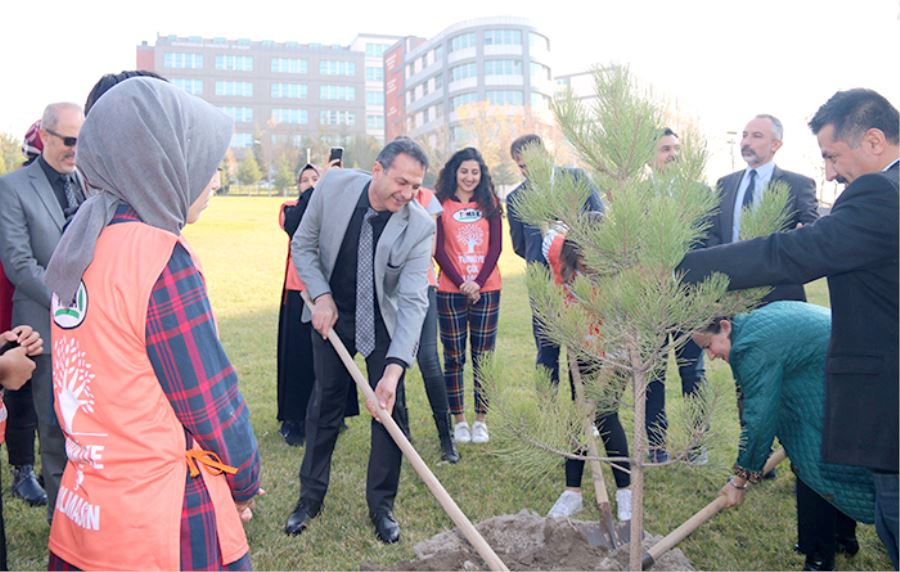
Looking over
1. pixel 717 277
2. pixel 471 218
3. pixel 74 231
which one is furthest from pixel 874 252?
pixel 471 218

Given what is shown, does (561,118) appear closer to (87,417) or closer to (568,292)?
(568,292)

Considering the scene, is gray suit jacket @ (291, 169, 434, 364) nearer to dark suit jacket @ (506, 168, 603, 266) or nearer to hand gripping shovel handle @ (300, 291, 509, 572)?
hand gripping shovel handle @ (300, 291, 509, 572)

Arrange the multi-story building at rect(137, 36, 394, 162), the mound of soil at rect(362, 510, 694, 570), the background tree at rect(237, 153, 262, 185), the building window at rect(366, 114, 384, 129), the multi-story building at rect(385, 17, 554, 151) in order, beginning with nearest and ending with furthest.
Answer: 1. the mound of soil at rect(362, 510, 694, 570)
2. the background tree at rect(237, 153, 262, 185)
3. the multi-story building at rect(385, 17, 554, 151)
4. the multi-story building at rect(137, 36, 394, 162)
5. the building window at rect(366, 114, 384, 129)

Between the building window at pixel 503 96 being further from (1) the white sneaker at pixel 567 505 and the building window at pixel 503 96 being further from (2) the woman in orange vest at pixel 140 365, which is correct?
(2) the woman in orange vest at pixel 140 365

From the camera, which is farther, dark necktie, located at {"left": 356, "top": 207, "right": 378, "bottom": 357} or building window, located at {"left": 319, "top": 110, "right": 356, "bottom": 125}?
building window, located at {"left": 319, "top": 110, "right": 356, "bottom": 125}

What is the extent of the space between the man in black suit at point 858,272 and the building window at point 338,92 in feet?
267

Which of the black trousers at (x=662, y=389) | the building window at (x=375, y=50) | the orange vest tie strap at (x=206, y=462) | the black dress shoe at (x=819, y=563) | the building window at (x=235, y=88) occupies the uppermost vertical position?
the building window at (x=375, y=50)

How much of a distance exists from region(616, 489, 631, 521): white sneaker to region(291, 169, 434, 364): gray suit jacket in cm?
124

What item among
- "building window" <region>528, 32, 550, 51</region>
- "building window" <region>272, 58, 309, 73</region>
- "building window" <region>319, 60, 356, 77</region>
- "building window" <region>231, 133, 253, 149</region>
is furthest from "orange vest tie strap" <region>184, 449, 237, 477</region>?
"building window" <region>319, 60, 356, 77</region>

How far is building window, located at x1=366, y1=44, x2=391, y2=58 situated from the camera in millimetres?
88562

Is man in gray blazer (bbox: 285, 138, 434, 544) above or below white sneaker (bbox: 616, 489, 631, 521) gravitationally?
above

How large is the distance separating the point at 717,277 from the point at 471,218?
2.82m

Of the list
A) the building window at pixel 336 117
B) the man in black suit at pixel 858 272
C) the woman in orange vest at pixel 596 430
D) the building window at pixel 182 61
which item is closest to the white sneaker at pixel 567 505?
the woman in orange vest at pixel 596 430

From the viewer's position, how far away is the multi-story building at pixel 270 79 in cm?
7281
